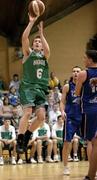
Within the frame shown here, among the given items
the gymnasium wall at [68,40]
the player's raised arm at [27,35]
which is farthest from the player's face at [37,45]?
the gymnasium wall at [68,40]

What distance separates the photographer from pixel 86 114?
20.1ft

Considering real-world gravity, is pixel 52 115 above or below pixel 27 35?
below

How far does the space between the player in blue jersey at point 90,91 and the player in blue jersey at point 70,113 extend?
1.71m

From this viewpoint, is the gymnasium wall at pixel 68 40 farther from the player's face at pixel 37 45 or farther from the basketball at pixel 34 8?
the basketball at pixel 34 8

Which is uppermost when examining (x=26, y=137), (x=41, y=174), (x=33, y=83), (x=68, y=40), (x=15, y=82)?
(x=68, y=40)

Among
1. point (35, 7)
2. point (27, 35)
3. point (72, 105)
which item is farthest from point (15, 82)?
point (35, 7)

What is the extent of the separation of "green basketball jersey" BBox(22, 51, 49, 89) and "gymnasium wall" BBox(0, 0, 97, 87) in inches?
444

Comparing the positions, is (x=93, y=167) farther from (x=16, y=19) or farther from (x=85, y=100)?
(x=16, y=19)

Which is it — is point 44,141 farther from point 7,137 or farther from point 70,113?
point 70,113

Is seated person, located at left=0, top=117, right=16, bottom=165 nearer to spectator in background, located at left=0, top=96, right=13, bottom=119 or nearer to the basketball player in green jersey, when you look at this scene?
spectator in background, located at left=0, top=96, right=13, bottom=119

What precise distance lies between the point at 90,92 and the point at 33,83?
3.66 ft

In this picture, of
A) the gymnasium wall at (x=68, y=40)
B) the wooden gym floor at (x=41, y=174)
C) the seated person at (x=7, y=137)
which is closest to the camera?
the wooden gym floor at (x=41, y=174)

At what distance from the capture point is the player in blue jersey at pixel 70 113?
25.8 ft

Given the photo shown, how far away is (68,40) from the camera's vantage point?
61.4 ft
